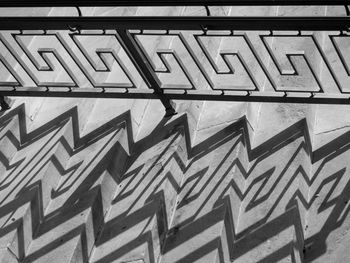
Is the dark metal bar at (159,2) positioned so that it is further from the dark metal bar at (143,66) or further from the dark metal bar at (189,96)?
the dark metal bar at (189,96)

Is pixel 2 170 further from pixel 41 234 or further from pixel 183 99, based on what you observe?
pixel 183 99

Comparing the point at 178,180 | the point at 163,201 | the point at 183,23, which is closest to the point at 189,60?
the point at 178,180

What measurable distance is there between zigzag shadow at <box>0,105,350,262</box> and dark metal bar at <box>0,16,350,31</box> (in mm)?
1031

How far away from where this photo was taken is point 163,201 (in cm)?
535

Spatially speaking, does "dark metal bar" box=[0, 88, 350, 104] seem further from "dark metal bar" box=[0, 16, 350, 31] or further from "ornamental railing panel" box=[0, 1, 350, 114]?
"dark metal bar" box=[0, 16, 350, 31]

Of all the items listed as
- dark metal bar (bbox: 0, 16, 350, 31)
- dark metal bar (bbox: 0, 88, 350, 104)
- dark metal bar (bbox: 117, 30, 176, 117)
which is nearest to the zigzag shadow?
dark metal bar (bbox: 117, 30, 176, 117)

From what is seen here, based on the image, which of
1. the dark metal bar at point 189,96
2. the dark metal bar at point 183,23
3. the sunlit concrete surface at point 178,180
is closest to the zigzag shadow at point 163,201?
the sunlit concrete surface at point 178,180

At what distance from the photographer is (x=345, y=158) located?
5441mm

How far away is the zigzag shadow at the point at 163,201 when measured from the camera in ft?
16.7

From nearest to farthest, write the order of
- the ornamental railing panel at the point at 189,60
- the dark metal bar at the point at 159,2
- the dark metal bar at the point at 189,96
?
the dark metal bar at the point at 159,2
the ornamental railing panel at the point at 189,60
the dark metal bar at the point at 189,96

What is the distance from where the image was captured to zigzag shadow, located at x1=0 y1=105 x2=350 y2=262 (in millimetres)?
5082

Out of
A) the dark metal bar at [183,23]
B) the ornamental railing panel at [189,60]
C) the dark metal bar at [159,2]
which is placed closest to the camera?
the dark metal bar at [159,2]

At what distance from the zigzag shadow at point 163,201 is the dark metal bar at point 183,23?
1.03 metres

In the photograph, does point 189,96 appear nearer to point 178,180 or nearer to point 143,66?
point 143,66
